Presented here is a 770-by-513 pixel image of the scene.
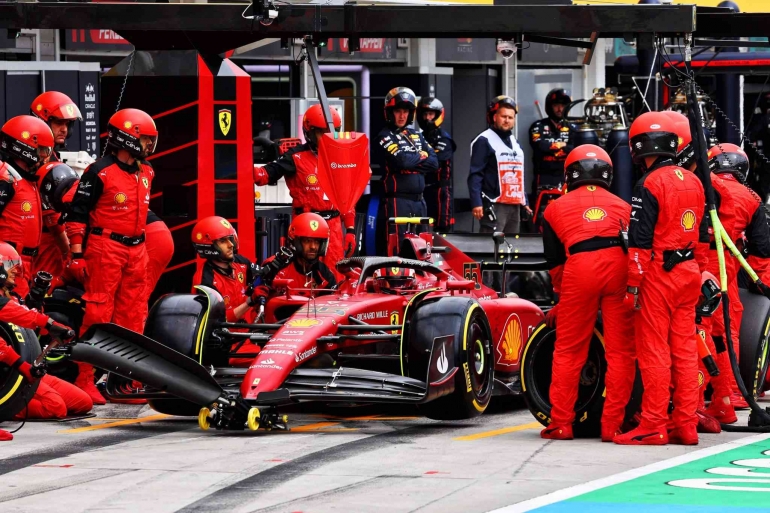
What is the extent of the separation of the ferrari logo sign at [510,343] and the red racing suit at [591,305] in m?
1.70

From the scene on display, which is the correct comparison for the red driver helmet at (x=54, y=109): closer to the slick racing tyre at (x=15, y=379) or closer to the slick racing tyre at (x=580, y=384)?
the slick racing tyre at (x=15, y=379)

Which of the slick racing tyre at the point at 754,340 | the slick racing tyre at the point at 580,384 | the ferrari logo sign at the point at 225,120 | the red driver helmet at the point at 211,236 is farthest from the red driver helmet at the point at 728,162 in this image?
the ferrari logo sign at the point at 225,120

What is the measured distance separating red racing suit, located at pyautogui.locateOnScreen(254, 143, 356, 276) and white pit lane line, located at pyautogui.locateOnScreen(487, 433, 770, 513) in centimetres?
531

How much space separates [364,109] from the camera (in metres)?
20.8

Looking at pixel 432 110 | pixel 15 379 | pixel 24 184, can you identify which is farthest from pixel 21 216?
pixel 432 110

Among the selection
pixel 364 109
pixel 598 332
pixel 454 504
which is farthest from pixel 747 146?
pixel 454 504

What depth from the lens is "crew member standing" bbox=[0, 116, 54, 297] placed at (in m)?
12.2

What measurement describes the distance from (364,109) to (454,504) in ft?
43.8

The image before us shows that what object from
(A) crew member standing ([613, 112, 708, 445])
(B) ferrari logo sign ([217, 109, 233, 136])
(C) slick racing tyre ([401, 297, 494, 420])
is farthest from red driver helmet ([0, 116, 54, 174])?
(A) crew member standing ([613, 112, 708, 445])

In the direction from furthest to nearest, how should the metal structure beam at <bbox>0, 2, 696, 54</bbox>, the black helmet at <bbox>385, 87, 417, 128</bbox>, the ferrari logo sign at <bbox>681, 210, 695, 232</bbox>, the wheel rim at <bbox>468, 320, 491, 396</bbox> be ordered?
1. the black helmet at <bbox>385, 87, 417, 128</bbox>
2. the metal structure beam at <bbox>0, 2, 696, 54</bbox>
3. the wheel rim at <bbox>468, 320, 491, 396</bbox>
4. the ferrari logo sign at <bbox>681, 210, 695, 232</bbox>

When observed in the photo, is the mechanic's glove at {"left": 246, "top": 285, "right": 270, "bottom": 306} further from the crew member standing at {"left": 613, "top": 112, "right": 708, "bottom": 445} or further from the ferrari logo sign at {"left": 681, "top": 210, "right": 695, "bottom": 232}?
the ferrari logo sign at {"left": 681, "top": 210, "right": 695, "bottom": 232}

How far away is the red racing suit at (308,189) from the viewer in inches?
584

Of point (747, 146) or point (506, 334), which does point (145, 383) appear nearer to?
point (506, 334)

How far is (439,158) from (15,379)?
312 inches
